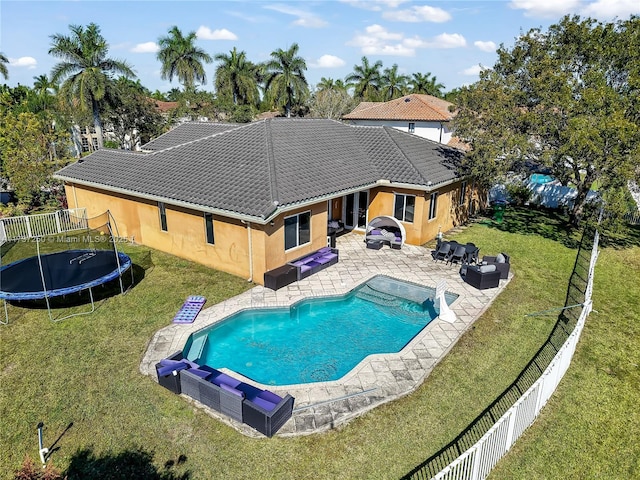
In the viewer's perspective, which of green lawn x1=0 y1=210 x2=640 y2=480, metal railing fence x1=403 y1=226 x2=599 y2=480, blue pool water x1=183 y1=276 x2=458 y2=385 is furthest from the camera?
blue pool water x1=183 y1=276 x2=458 y2=385

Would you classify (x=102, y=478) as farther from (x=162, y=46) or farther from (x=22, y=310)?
(x=162, y=46)

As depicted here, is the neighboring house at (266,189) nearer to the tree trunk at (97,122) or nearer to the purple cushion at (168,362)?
the purple cushion at (168,362)

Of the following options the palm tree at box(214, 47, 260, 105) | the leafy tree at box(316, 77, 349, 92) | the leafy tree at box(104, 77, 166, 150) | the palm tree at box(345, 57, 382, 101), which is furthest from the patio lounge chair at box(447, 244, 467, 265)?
the palm tree at box(345, 57, 382, 101)

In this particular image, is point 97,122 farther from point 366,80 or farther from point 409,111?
point 366,80

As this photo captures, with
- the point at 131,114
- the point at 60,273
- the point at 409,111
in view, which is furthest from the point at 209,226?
the point at 409,111

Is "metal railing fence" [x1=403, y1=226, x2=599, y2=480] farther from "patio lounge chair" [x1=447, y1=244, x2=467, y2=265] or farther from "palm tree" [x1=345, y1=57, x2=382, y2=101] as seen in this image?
"palm tree" [x1=345, y1=57, x2=382, y2=101]

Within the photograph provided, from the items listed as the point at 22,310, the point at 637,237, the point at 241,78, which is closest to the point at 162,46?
the point at 241,78

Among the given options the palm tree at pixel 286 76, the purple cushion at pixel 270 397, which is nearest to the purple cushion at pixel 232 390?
the purple cushion at pixel 270 397
